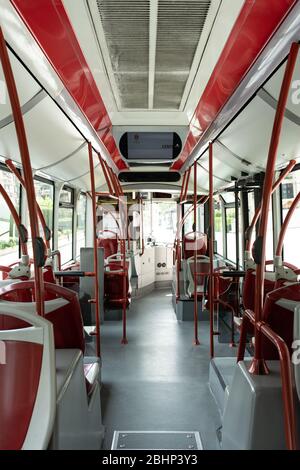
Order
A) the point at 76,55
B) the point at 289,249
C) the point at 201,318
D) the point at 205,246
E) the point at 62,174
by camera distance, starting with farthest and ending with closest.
→ the point at 205,246 → the point at 201,318 → the point at 62,174 → the point at 289,249 → the point at 76,55

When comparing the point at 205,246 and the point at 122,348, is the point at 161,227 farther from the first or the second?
the point at 122,348

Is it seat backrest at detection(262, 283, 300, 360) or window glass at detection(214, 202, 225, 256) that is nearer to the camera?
seat backrest at detection(262, 283, 300, 360)

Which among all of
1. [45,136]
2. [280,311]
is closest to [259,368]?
[280,311]

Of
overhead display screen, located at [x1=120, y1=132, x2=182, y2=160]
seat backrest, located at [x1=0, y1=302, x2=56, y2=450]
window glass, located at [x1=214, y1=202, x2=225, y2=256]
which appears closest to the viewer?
seat backrest, located at [x1=0, y1=302, x2=56, y2=450]

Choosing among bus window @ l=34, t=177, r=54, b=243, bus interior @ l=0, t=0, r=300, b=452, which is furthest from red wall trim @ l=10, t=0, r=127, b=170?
bus window @ l=34, t=177, r=54, b=243

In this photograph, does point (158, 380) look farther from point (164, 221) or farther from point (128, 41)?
point (164, 221)

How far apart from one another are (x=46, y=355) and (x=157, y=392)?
197cm

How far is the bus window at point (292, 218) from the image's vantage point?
3744mm

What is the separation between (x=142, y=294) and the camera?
756cm

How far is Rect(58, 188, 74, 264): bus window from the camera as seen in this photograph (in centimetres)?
558

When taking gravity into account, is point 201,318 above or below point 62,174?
below

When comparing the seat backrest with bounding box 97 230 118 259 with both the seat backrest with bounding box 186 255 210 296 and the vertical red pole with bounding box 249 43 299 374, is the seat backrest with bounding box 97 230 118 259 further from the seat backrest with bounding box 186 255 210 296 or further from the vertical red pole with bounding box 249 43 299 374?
the vertical red pole with bounding box 249 43 299 374

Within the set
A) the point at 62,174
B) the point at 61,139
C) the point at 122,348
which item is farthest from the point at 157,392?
the point at 62,174

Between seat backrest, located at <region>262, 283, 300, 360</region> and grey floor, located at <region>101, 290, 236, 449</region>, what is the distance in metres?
0.74
